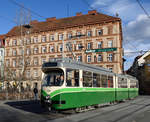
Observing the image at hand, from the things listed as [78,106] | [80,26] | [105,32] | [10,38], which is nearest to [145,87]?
[105,32]

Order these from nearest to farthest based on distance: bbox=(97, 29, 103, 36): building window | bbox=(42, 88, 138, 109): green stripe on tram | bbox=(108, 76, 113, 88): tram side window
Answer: bbox=(42, 88, 138, 109): green stripe on tram, bbox=(108, 76, 113, 88): tram side window, bbox=(97, 29, 103, 36): building window

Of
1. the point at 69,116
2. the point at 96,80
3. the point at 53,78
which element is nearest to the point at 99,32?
the point at 96,80

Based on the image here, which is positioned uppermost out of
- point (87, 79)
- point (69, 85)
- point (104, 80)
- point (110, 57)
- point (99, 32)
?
point (99, 32)

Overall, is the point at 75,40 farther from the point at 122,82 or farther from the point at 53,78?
the point at 53,78

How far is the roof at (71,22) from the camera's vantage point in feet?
150

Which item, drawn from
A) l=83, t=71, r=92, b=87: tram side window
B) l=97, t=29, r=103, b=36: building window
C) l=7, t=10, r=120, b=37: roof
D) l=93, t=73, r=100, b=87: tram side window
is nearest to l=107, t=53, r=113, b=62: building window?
l=97, t=29, r=103, b=36: building window

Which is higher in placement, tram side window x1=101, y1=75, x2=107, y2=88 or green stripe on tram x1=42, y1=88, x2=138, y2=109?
tram side window x1=101, y1=75, x2=107, y2=88

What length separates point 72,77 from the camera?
11.5 meters

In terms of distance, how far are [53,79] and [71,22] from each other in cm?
4008

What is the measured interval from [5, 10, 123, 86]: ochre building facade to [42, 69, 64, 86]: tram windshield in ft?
96.0

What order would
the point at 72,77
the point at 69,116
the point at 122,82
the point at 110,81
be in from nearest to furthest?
1. the point at 69,116
2. the point at 72,77
3. the point at 110,81
4. the point at 122,82

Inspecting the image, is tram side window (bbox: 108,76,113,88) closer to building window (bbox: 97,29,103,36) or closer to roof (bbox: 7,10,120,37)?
roof (bbox: 7,10,120,37)

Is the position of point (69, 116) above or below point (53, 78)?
below

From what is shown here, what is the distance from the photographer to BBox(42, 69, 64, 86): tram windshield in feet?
36.3
